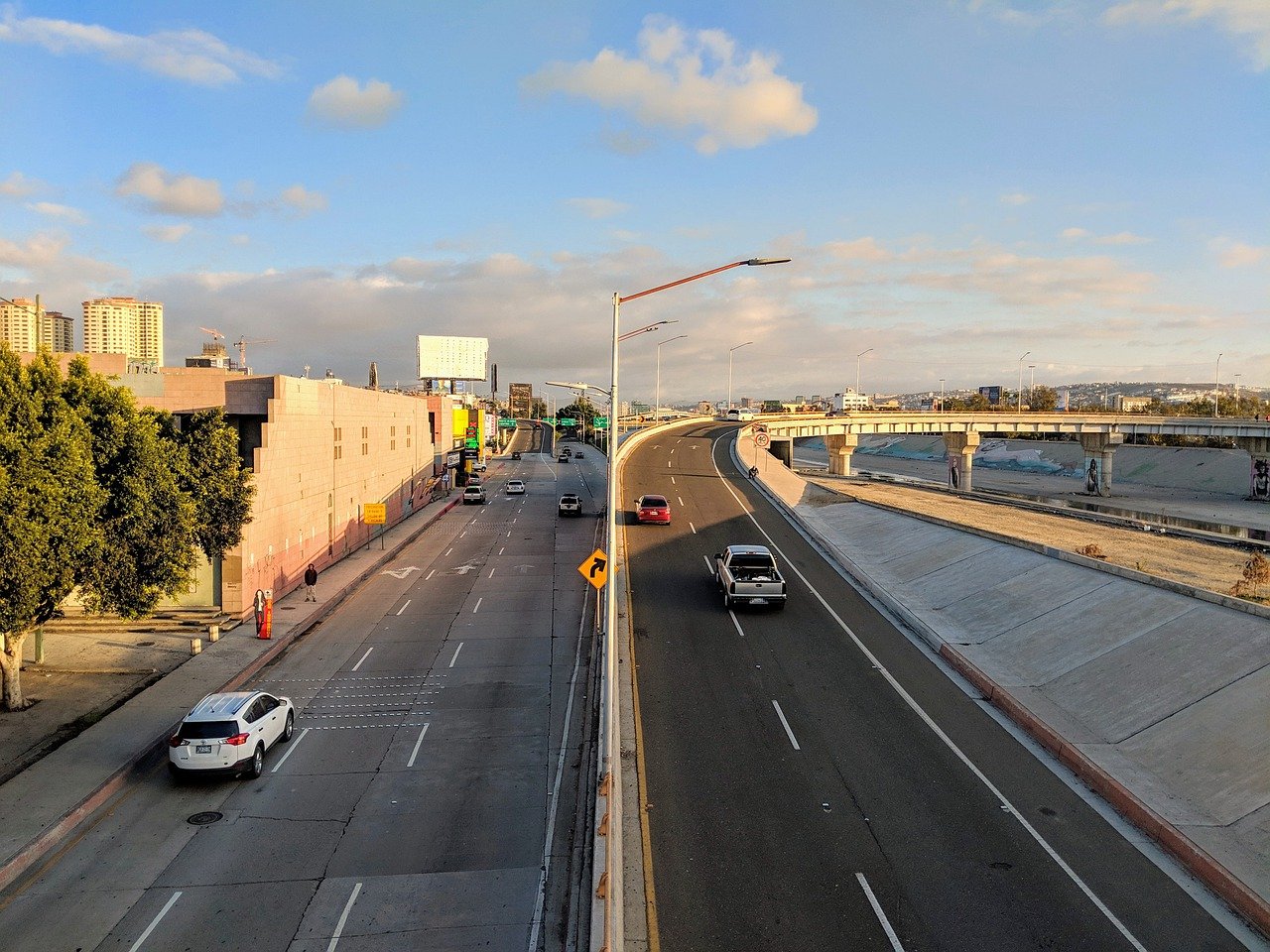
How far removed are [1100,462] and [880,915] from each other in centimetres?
10928

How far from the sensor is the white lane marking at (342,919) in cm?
1120

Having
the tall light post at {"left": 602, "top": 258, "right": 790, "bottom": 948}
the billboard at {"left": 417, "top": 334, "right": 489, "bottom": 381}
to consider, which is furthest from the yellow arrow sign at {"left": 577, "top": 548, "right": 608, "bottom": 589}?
the billboard at {"left": 417, "top": 334, "right": 489, "bottom": 381}

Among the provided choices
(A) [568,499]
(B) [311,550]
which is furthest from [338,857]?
(A) [568,499]

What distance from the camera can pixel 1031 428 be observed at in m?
99.4

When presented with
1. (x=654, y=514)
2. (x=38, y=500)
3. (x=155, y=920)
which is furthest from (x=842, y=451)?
(x=155, y=920)

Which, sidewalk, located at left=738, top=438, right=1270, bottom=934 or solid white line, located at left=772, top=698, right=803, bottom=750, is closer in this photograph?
sidewalk, located at left=738, top=438, right=1270, bottom=934

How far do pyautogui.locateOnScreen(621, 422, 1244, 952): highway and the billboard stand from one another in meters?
118

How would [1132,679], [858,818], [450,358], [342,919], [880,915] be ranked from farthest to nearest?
[450,358] → [1132,679] → [858,818] → [342,919] → [880,915]

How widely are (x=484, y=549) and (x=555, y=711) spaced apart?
25510mm

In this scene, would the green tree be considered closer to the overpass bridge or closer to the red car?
the red car

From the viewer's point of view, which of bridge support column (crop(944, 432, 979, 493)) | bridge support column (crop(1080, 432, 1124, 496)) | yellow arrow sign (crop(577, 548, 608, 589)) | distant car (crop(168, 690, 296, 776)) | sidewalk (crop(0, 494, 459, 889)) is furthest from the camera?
bridge support column (crop(1080, 432, 1124, 496))

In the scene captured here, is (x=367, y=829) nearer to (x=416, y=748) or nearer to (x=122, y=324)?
(x=416, y=748)

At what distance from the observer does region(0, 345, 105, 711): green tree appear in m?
18.2

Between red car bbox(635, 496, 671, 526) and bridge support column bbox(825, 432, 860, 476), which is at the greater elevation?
bridge support column bbox(825, 432, 860, 476)
